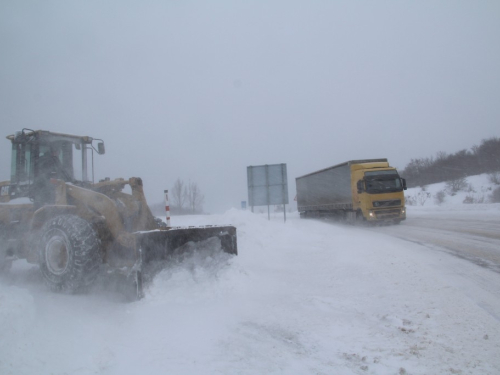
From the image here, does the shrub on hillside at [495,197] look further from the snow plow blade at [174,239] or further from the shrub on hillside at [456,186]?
the snow plow blade at [174,239]

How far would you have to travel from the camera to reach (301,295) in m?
5.36

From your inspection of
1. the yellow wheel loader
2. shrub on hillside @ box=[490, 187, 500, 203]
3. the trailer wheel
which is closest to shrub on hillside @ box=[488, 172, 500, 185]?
shrub on hillside @ box=[490, 187, 500, 203]

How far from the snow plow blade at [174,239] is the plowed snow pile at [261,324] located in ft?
0.79

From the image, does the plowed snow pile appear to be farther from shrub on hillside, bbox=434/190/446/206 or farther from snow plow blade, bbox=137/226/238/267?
shrub on hillside, bbox=434/190/446/206

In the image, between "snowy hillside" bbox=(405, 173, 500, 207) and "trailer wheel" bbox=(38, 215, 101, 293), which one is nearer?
"trailer wheel" bbox=(38, 215, 101, 293)

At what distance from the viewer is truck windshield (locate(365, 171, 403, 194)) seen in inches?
711

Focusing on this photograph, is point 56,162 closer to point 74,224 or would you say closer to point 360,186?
point 74,224

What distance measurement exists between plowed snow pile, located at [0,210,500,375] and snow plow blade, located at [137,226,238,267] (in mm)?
241

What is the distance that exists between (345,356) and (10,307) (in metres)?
3.40

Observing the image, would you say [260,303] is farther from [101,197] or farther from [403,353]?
[101,197]

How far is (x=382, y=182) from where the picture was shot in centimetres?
1823

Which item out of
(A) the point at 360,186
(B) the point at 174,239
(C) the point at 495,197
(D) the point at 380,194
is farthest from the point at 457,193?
(B) the point at 174,239

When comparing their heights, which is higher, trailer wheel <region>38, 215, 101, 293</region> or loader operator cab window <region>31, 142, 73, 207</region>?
loader operator cab window <region>31, 142, 73, 207</region>

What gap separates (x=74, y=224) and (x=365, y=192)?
15338 millimetres
